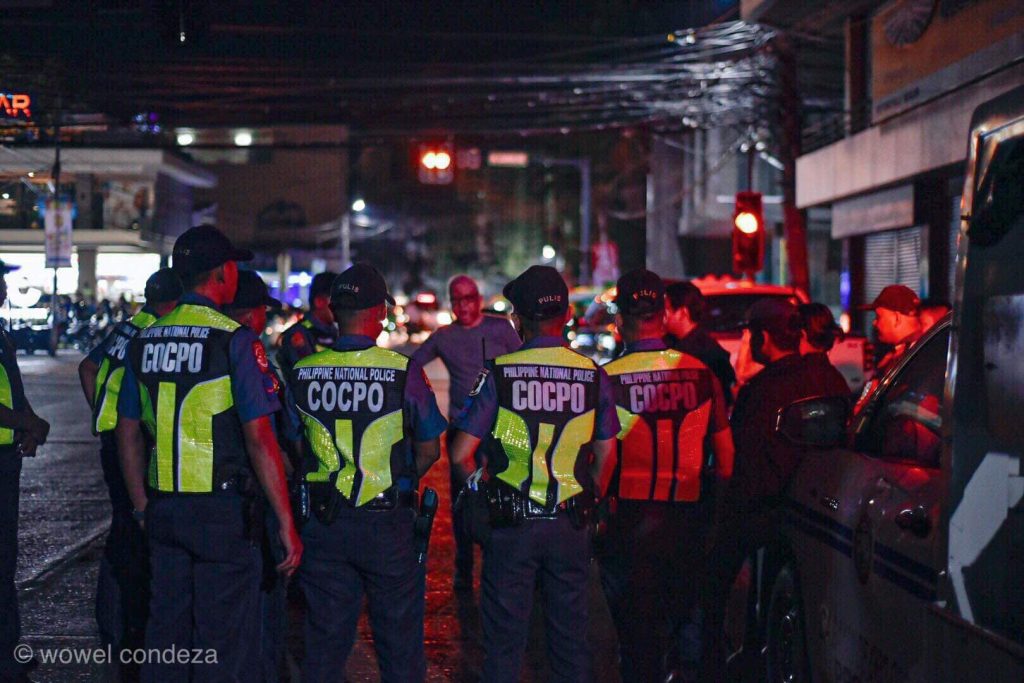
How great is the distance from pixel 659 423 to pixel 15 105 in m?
9.36

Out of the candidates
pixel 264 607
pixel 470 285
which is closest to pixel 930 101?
pixel 470 285

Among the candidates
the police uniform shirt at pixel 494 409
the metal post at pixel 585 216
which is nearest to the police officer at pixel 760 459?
the police uniform shirt at pixel 494 409

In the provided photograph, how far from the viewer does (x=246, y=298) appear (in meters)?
6.53

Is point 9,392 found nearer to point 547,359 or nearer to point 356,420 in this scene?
point 356,420

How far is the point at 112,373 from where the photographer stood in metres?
5.84

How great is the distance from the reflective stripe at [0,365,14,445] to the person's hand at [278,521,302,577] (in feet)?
5.27

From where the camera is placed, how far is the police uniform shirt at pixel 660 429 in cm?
549

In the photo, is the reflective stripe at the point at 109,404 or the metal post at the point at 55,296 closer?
the reflective stripe at the point at 109,404

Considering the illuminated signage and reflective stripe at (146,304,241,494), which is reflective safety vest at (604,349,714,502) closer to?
reflective stripe at (146,304,241,494)

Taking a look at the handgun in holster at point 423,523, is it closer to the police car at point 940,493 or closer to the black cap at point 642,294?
the black cap at point 642,294

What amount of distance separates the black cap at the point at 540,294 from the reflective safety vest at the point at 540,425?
0.62ft

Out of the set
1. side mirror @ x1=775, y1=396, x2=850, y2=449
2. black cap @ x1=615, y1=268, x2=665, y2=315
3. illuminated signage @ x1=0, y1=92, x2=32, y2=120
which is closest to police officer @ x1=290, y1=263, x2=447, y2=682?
black cap @ x1=615, y1=268, x2=665, y2=315

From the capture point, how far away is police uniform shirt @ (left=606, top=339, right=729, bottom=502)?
216 inches

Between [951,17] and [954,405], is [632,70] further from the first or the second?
[954,405]
